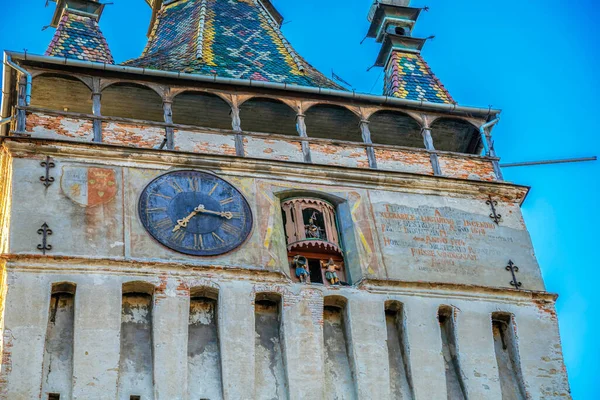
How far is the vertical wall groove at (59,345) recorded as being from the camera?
14.9 m

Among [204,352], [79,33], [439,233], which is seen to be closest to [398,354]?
[439,233]

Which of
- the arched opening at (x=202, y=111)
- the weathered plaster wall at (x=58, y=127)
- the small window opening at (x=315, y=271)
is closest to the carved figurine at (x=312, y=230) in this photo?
Answer: the small window opening at (x=315, y=271)

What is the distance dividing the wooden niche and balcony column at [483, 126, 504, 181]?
107 inches

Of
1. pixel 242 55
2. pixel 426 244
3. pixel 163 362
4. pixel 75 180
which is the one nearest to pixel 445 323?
pixel 426 244

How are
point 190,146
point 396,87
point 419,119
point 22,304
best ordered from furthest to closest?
point 396,87, point 419,119, point 190,146, point 22,304

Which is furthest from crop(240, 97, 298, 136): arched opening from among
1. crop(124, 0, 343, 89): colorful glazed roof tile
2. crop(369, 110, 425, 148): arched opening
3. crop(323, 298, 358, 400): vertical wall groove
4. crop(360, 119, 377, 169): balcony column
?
crop(323, 298, 358, 400): vertical wall groove

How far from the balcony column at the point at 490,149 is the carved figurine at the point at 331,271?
10.5 ft

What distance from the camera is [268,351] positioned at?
16.0m

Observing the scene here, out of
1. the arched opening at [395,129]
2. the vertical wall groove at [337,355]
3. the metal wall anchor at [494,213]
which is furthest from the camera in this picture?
the arched opening at [395,129]

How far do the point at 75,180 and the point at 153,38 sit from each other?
20.9 ft

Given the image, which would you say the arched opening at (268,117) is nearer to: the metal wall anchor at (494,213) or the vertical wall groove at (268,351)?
the metal wall anchor at (494,213)

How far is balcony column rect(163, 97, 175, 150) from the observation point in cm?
1792

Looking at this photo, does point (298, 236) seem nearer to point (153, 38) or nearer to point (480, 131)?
point (480, 131)

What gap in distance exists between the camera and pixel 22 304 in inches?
600
